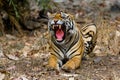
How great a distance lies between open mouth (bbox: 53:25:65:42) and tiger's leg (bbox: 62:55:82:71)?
30 centimetres

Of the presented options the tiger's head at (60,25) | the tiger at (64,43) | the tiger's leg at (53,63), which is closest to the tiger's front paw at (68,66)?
the tiger at (64,43)

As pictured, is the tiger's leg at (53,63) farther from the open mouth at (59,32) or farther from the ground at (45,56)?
the open mouth at (59,32)

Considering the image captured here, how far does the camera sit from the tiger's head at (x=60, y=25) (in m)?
5.79

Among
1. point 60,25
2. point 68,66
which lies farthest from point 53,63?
point 60,25

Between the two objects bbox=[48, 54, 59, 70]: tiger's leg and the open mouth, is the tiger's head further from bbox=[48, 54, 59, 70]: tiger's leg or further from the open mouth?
bbox=[48, 54, 59, 70]: tiger's leg

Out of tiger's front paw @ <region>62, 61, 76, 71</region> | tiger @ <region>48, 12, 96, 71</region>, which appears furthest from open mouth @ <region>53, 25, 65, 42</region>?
tiger's front paw @ <region>62, 61, 76, 71</region>

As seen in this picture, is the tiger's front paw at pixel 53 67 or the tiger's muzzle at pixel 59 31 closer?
the tiger's muzzle at pixel 59 31

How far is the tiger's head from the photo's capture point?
5.79 m

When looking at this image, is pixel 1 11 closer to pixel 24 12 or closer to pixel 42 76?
pixel 24 12

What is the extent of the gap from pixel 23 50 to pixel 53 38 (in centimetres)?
160

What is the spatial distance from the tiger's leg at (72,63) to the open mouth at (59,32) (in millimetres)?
302

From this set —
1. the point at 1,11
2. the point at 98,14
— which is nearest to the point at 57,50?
the point at 1,11

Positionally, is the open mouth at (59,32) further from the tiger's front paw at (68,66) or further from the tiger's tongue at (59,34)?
the tiger's front paw at (68,66)

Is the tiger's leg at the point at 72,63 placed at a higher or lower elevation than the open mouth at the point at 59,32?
lower
